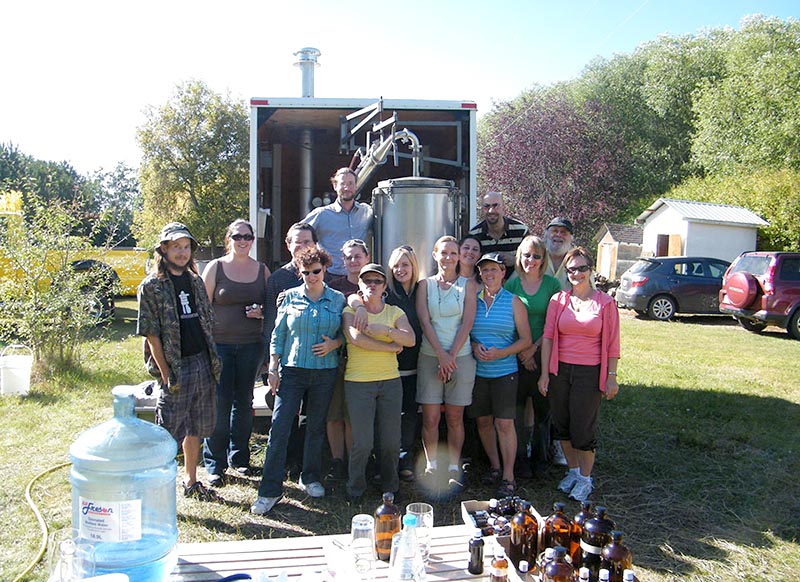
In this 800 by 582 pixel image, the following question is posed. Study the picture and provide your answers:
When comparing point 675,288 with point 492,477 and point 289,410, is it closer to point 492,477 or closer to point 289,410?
point 492,477

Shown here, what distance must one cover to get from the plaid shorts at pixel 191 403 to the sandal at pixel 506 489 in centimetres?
194

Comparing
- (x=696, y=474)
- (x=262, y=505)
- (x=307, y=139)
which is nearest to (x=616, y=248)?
(x=307, y=139)

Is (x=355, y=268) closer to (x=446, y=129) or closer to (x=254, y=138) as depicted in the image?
(x=254, y=138)

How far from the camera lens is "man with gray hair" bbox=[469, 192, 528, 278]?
5000 mm

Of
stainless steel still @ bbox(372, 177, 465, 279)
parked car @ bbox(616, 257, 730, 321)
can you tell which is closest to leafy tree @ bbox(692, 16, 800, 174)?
parked car @ bbox(616, 257, 730, 321)

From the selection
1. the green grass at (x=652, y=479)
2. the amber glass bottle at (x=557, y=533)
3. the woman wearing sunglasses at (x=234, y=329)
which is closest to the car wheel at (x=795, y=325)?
the green grass at (x=652, y=479)

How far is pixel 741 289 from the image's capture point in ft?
40.0

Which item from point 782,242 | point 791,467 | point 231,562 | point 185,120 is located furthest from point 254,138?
point 782,242

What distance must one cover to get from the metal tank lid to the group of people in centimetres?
117

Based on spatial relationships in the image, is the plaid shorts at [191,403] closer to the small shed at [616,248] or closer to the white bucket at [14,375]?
the white bucket at [14,375]

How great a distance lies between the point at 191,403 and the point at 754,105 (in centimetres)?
3095

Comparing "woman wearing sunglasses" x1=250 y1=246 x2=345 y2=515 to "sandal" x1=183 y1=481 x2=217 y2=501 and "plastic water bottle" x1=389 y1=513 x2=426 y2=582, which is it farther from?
"plastic water bottle" x1=389 y1=513 x2=426 y2=582

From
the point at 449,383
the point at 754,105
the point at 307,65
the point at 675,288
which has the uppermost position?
the point at 754,105

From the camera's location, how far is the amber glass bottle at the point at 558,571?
226cm
